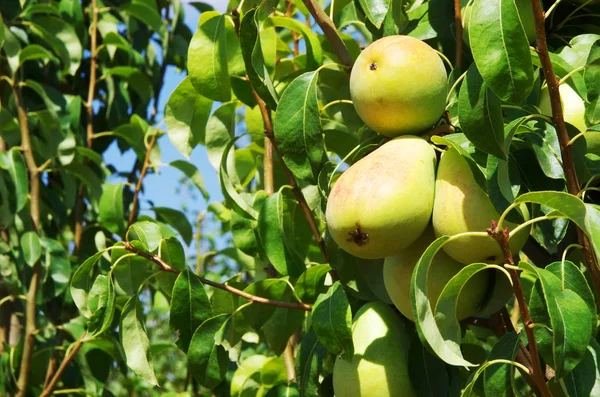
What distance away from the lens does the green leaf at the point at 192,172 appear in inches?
71.2

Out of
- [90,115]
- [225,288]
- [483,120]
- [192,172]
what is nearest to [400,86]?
[483,120]

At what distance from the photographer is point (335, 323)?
929 mm

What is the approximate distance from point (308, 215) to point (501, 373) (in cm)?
39

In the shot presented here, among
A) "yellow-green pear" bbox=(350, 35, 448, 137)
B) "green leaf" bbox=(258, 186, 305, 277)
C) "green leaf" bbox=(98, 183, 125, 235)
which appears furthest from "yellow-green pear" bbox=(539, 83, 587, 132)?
"green leaf" bbox=(98, 183, 125, 235)

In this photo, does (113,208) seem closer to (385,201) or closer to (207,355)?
(207,355)

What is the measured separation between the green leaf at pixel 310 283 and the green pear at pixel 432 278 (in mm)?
182

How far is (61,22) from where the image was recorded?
2.15 m

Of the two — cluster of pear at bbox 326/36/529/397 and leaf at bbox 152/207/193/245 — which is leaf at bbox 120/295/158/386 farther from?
leaf at bbox 152/207/193/245

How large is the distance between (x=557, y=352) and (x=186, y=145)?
2.09 feet

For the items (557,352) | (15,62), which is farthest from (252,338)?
(15,62)

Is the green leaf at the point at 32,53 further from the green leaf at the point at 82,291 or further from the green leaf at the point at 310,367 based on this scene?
the green leaf at the point at 310,367

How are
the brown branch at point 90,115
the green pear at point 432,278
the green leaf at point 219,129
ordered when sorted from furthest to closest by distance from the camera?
the brown branch at point 90,115, the green leaf at point 219,129, the green pear at point 432,278

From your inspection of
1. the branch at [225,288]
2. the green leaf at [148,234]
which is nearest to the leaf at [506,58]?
the branch at [225,288]

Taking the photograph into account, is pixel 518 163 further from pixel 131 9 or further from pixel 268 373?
pixel 131 9
